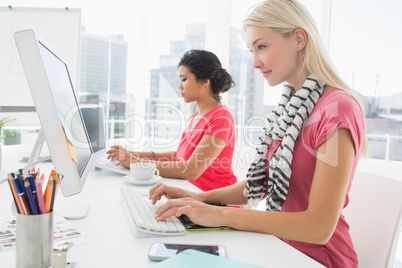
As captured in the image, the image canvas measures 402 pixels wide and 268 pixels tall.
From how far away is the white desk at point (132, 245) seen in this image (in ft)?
2.23

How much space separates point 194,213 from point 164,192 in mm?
243

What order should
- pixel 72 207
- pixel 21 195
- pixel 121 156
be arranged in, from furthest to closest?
pixel 121 156, pixel 72 207, pixel 21 195

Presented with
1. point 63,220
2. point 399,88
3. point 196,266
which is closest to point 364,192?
point 196,266

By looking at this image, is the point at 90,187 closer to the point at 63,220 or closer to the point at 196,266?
the point at 63,220

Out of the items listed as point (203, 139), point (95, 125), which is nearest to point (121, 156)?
point (95, 125)

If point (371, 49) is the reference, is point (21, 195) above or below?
below

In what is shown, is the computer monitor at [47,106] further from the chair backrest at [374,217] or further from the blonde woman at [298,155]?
the chair backrest at [374,217]

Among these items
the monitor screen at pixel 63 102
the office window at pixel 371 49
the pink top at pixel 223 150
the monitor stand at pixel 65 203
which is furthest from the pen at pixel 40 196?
the office window at pixel 371 49

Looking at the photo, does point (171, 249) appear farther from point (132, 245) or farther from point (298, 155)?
point (298, 155)

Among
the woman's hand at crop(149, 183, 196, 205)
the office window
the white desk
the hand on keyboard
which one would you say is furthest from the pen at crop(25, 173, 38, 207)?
the office window

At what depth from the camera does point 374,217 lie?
1051mm

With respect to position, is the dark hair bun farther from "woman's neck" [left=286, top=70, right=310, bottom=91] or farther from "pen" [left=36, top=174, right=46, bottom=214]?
"pen" [left=36, top=174, right=46, bottom=214]

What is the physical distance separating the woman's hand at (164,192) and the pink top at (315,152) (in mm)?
353

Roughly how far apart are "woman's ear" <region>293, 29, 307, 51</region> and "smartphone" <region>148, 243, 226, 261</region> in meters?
0.74
